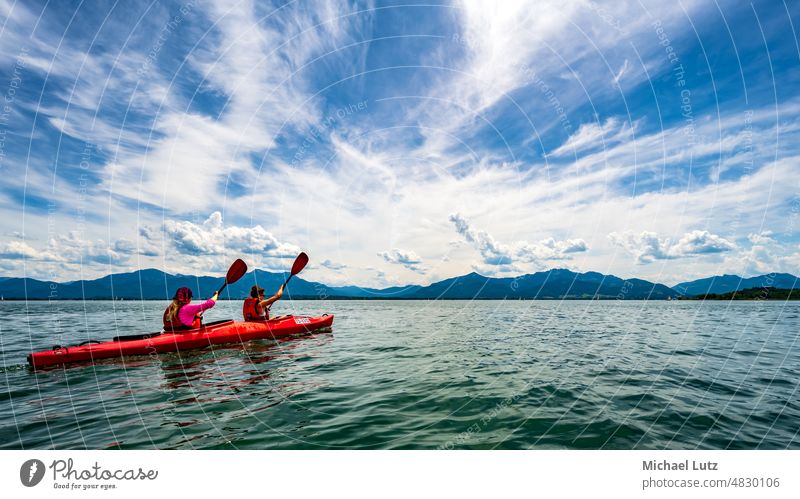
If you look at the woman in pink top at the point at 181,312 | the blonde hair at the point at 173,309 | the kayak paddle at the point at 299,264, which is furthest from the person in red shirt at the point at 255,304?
the blonde hair at the point at 173,309

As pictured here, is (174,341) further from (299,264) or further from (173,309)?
(299,264)

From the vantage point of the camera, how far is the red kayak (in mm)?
12438

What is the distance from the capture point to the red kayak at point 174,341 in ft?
40.8

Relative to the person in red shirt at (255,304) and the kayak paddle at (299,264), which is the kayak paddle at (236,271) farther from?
the kayak paddle at (299,264)

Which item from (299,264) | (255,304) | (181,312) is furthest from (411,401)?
(299,264)

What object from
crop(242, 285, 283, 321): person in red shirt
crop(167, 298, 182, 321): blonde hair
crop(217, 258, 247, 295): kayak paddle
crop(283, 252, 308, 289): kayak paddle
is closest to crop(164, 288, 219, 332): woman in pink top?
crop(167, 298, 182, 321): blonde hair

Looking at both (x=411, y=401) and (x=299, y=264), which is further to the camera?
(x=299, y=264)

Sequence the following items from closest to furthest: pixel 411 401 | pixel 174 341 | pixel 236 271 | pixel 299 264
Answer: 1. pixel 411 401
2. pixel 174 341
3. pixel 236 271
4. pixel 299 264

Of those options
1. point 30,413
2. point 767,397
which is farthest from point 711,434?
point 30,413

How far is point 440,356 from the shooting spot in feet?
45.6

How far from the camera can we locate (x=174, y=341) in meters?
14.9

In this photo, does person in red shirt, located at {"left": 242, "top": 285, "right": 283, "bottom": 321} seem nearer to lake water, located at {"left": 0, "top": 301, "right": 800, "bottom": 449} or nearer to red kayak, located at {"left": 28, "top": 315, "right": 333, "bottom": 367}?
red kayak, located at {"left": 28, "top": 315, "right": 333, "bottom": 367}

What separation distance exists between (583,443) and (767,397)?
21.6 feet
